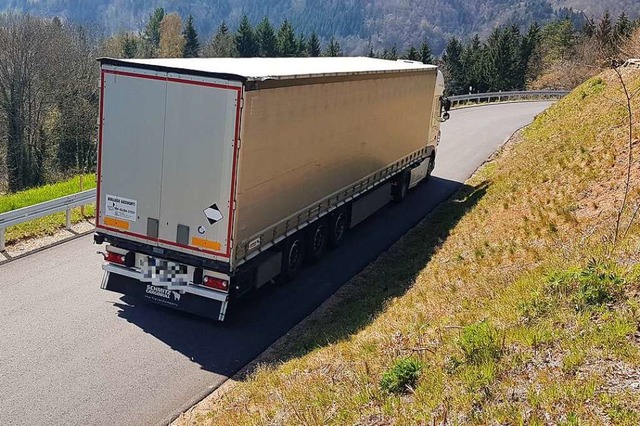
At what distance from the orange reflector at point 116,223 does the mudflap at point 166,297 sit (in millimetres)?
833

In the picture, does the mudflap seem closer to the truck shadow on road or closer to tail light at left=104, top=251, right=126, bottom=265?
tail light at left=104, top=251, right=126, bottom=265

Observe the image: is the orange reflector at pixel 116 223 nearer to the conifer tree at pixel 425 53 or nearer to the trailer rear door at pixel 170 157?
the trailer rear door at pixel 170 157

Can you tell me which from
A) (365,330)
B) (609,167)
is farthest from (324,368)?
(609,167)

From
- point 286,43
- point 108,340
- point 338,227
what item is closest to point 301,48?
point 286,43

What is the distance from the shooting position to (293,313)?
34.9 feet

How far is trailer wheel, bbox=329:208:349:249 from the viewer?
1344cm

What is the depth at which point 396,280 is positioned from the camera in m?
11.8

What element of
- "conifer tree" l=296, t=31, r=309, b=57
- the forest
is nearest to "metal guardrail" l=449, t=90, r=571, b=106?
the forest

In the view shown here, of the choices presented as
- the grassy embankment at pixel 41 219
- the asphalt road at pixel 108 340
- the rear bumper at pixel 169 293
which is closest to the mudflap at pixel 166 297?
the rear bumper at pixel 169 293

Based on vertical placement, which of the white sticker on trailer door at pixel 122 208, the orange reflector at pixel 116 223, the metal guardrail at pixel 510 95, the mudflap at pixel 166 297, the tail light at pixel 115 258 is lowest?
the mudflap at pixel 166 297

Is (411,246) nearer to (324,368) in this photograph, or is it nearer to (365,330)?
(365,330)

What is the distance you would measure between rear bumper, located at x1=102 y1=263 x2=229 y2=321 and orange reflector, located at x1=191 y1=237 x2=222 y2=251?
0.73 m

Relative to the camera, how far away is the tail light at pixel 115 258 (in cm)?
984

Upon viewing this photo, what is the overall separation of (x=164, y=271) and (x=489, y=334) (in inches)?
201
